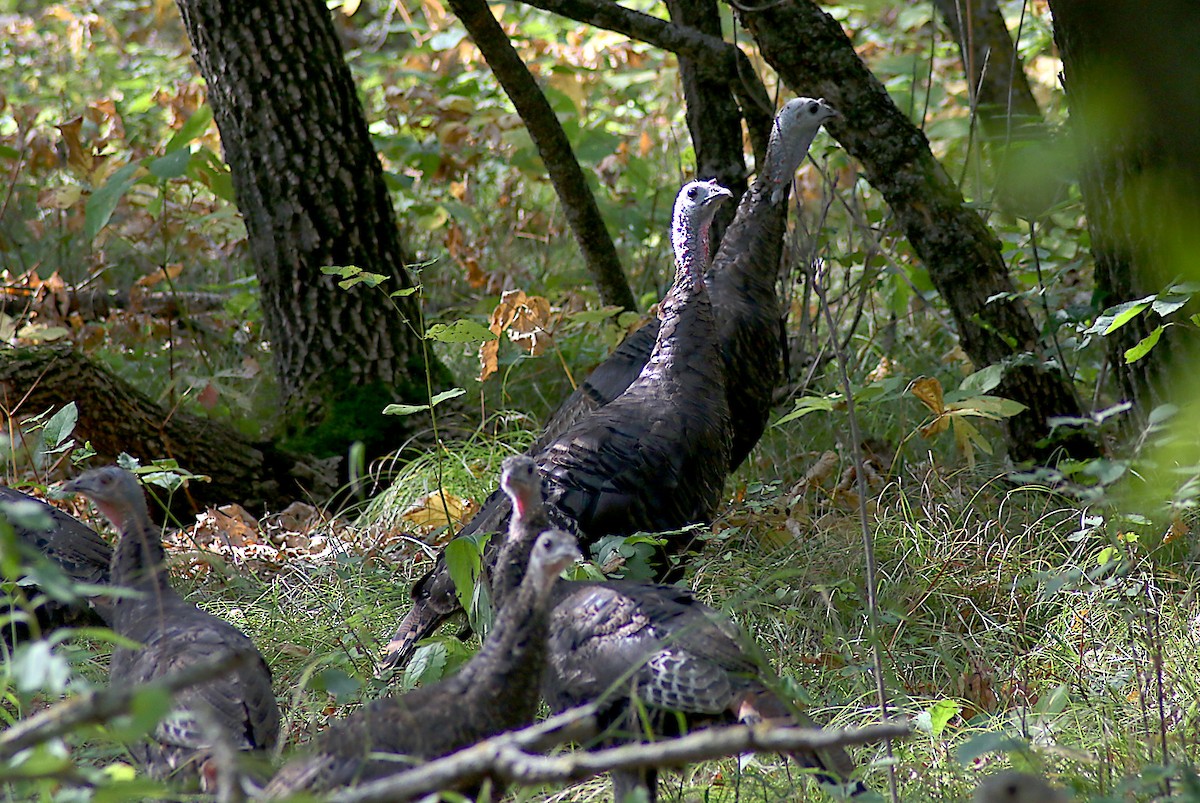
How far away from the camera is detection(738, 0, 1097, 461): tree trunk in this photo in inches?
154

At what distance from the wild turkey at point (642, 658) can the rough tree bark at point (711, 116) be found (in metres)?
2.68

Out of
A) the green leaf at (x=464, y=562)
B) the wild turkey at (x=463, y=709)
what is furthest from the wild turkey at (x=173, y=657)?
the green leaf at (x=464, y=562)

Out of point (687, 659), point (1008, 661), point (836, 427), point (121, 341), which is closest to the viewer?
point (687, 659)

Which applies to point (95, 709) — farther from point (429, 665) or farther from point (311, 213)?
point (311, 213)

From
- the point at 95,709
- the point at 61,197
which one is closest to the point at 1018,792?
the point at 95,709

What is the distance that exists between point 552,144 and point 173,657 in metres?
2.91

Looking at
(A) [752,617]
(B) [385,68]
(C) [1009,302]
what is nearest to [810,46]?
(C) [1009,302]

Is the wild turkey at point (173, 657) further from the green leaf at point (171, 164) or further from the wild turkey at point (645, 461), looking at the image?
the green leaf at point (171, 164)

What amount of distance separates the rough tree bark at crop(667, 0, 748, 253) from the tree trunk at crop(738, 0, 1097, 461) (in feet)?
2.61

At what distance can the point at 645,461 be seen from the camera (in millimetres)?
3377

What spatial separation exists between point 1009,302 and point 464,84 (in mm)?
3713

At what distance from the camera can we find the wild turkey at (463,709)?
6.59 feet

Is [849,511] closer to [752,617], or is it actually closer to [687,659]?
[752,617]

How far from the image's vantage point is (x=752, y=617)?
3.37m
